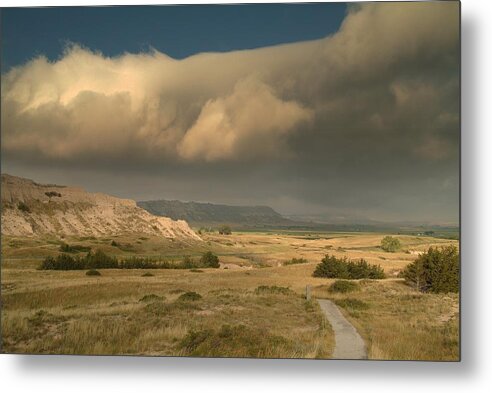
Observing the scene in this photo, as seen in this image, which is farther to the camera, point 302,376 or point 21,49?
point 21,49

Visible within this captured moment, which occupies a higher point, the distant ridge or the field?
the distant ridge

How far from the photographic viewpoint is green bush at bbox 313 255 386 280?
715 centimetres

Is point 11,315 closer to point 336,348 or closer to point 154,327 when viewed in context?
point 154,327

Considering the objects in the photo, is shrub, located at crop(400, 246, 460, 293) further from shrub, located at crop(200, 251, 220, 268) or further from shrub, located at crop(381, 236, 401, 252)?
shrub, located at crop(200, 251, 220, 268)

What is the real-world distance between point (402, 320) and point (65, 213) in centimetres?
404

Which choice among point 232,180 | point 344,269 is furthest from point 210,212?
point 344,269

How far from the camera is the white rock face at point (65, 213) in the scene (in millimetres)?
7348

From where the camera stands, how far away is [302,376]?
6.90 m

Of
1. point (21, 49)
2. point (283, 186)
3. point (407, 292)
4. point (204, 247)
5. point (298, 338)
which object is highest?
point (21, 49)

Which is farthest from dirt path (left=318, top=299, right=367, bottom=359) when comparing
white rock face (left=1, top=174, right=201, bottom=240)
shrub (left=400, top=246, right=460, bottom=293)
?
white rock face (left=1, top=174, right=201, bottom=240)

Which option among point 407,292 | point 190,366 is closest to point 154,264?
point 190,366

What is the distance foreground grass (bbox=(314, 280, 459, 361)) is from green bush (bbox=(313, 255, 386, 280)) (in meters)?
0.11

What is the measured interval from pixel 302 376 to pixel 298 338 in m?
0.42

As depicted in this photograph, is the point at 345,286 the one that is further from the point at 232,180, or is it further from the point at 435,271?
the point at 232,180
